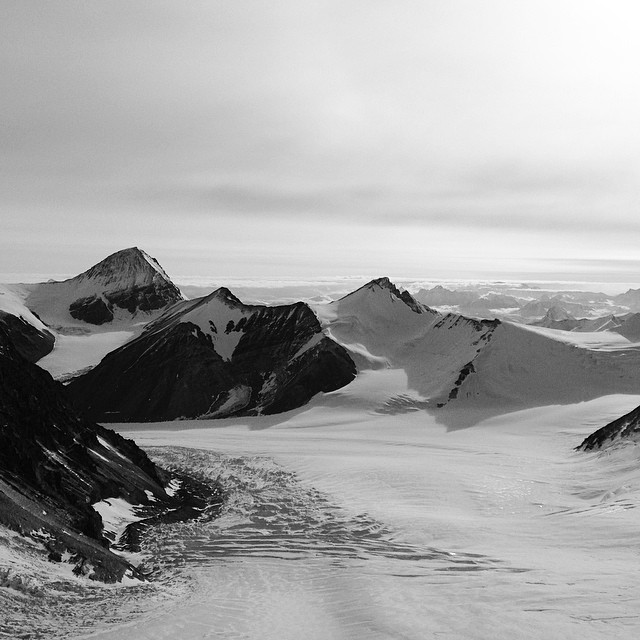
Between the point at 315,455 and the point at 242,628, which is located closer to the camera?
the point at 242,628

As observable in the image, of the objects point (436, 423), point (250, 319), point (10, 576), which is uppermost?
point (250, 319)

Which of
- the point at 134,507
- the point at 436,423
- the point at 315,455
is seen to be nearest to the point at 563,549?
the point at 134,507

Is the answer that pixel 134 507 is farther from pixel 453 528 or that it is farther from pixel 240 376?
pixel 240 376

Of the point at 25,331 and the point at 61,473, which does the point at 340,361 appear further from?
the point at 25,331

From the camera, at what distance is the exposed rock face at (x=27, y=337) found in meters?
164

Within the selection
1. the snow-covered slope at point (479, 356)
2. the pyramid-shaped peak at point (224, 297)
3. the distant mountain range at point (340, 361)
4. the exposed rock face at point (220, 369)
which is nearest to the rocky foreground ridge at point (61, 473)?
the distant mountain range at point (340, 361)

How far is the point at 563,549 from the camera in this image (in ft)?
116

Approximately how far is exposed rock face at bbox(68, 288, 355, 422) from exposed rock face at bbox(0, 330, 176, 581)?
61.8 m

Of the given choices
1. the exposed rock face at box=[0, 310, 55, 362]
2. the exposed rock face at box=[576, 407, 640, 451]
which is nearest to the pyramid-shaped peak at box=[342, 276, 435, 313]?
the exposed rock face at box=[576, 407, 640, 451]

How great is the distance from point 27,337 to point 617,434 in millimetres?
152713

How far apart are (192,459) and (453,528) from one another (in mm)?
33313

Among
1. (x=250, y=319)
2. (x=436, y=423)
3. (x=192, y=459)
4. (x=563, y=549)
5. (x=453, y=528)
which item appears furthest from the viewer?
(x=250, y=319)

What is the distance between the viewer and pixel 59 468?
40.3 m

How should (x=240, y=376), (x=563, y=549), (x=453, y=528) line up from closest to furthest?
1. (x=563, y=549)
2. (x=453, y=528)
3. (x=240, y=376)
